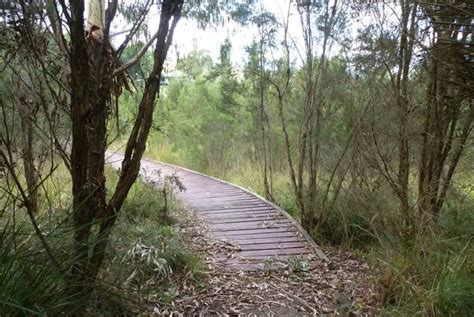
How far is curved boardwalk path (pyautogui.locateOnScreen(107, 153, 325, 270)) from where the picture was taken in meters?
4.43

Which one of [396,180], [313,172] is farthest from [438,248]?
[313,172]

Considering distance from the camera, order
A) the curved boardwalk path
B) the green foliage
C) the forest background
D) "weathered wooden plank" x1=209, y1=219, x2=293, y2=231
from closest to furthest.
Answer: the green foliage → the forest background → the curved boardwalk path → "weathered wooden plank" x1=209, y1=219, x2=293, y2=231

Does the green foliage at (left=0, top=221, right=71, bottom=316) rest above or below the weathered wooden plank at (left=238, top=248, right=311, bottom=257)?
above

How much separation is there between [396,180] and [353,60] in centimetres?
157

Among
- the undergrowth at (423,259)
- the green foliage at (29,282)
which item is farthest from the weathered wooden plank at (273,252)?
the green foliage at (29,282)

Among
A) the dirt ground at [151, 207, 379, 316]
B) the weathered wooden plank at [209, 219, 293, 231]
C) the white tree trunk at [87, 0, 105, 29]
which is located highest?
the white tree trunk at [87, 0, 105, 29]

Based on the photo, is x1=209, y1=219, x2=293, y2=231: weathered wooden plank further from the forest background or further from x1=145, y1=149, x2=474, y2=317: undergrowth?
x1=145, y1=149, x2=474, y2=317: undergrowth

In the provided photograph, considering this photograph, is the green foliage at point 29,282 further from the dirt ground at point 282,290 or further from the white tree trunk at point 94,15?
the white tree trunk at point 94,15

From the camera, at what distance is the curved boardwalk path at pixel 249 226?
14.5ft

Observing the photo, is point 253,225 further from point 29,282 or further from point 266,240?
point 29,282

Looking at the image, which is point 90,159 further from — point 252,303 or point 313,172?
point 313,172

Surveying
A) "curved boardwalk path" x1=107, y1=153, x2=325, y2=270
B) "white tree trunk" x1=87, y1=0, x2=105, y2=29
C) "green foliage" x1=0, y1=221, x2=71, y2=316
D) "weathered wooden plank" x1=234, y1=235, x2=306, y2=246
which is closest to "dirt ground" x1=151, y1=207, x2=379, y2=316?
"curved boardwalk path" x1=107, y1=153, x2=325, y2=270

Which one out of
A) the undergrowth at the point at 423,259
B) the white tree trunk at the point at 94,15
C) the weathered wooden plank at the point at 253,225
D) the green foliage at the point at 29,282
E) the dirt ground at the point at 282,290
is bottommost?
the dirt ground at the point at 282,290

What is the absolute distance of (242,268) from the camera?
404 centimetres
